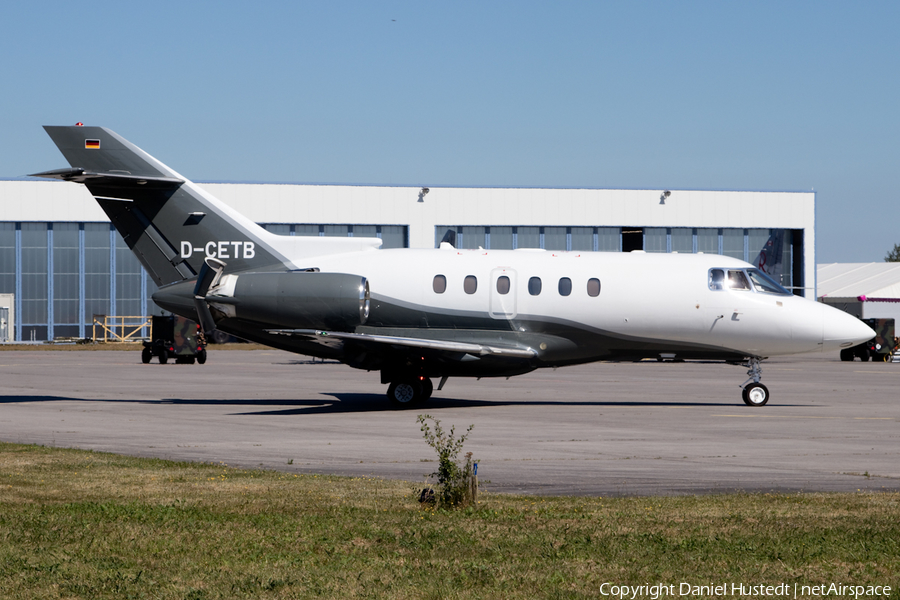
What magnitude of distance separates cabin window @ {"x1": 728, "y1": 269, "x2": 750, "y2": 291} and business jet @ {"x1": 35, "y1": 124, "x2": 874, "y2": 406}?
29 mm

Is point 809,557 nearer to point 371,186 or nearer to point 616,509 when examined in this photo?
point 616,509

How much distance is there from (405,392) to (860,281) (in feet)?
241

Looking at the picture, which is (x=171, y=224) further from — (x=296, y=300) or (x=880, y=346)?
(x=880, y=346)

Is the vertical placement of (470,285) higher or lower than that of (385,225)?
lower

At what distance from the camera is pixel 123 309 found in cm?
8106

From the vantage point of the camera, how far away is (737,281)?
83.9 ft

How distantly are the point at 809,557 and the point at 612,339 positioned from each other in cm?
1719

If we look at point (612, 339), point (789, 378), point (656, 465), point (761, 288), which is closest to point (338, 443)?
point (656, 465)

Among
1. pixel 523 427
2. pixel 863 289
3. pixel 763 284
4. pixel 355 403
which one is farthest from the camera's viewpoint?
pixel 863 289

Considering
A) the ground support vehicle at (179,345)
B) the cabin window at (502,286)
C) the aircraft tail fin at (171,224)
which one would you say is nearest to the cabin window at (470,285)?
the cabin window at (502,286)

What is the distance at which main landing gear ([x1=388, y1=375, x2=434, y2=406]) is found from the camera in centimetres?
2495

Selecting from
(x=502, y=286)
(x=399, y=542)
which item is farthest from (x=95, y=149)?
(x=399, y=542)

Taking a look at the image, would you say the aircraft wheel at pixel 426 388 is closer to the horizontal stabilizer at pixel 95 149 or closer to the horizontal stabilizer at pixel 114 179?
the horizontal stabilizer at pixel 114 179

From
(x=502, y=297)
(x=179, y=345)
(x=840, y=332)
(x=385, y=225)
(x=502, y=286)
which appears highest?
(x=385, y=225)
